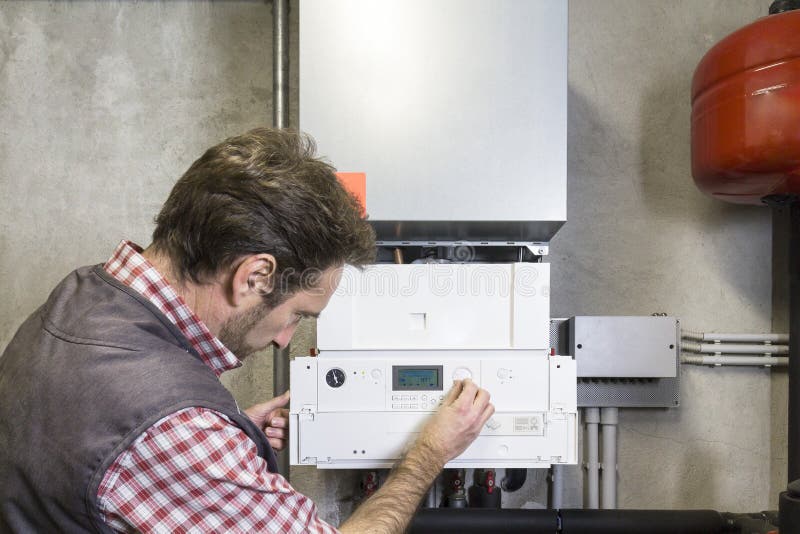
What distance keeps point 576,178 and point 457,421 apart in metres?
0.82

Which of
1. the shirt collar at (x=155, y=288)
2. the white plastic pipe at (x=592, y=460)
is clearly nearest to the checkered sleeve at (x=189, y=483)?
the shirt collar at (x=155, y=288)

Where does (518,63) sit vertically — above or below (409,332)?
above

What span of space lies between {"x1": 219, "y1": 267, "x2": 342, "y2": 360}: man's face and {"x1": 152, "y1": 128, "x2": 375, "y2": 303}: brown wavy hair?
1.0 inches

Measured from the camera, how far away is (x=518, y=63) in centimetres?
111

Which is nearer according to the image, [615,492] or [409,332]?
[409,332]

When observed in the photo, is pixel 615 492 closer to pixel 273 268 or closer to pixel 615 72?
pixel 615 72

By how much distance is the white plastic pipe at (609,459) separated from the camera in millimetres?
1475

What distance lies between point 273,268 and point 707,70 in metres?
0.97

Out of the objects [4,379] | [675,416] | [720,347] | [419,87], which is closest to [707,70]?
[419,87]

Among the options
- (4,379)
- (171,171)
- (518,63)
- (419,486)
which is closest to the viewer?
(4,379)

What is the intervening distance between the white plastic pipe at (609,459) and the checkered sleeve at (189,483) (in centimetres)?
108

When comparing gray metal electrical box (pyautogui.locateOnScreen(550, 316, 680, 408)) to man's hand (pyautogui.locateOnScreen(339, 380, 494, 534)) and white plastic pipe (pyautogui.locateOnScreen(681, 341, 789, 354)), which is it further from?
man's hand (pyautogui.locateOnScreen(339, 380, 494, 534))

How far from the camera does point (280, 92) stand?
1533 mm

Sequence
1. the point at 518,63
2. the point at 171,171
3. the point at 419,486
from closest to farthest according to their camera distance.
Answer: the point at 419,486
the point at 518,63
the point at 171,171
